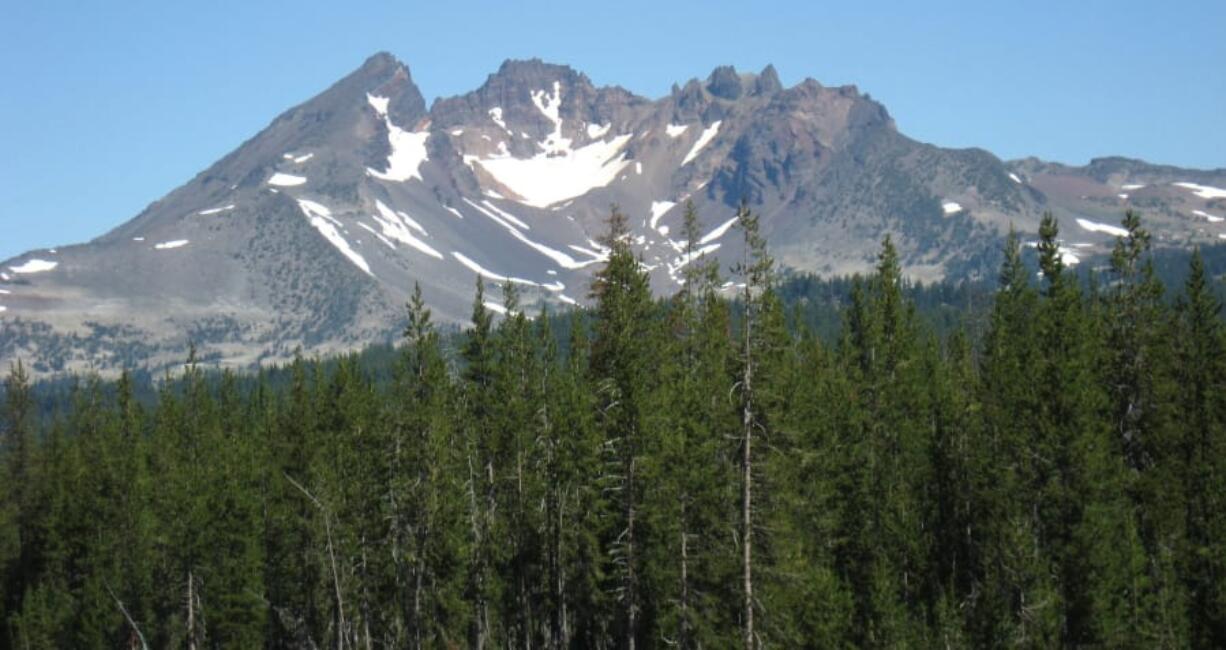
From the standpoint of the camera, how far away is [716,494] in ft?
157

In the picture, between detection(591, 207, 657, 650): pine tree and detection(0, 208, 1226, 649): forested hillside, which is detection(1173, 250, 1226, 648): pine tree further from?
detection(591, 207, 657, 650): pine tree

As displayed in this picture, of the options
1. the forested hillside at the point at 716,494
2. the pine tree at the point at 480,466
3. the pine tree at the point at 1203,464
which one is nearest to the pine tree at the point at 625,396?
the forested hillside at the point at 716,494

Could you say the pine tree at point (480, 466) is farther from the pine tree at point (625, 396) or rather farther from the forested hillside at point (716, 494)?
the pine tree at point (625, 396)

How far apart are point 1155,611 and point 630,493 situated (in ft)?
66.6

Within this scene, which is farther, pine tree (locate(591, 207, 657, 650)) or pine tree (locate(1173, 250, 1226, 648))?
pine tree (locate(591, 207, 657, 650))

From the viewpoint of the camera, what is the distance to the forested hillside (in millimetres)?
48688

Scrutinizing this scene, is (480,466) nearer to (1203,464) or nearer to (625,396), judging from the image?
(625,396)

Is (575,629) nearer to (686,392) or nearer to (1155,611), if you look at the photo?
(686,392)

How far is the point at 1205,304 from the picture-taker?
6253 cm

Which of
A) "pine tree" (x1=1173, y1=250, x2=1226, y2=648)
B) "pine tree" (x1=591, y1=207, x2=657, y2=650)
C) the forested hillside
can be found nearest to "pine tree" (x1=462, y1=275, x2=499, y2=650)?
the forested hillside

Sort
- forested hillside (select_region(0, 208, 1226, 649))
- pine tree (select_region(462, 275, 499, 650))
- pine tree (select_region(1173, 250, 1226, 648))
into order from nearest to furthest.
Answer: forested hillside (select_region(0, 208, 1226, 649)), pine tree (select_region(1173, 250, 1226, 648)), pine tree (select_region(462, 275, 499, 650))

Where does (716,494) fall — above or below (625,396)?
below

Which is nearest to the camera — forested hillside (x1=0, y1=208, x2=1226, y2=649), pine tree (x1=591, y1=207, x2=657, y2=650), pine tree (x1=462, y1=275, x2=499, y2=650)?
forested hillside (x1=0, y1=208, x2=1226, y2=649)

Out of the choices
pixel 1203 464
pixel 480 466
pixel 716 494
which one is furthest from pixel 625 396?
pixel 1203 464
